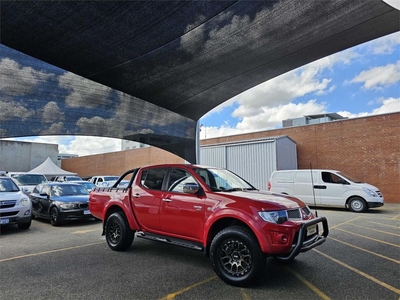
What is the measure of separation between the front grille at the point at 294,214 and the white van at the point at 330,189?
24.7 feet

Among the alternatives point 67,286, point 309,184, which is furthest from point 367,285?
point 309,184

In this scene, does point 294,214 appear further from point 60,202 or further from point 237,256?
point 60,202

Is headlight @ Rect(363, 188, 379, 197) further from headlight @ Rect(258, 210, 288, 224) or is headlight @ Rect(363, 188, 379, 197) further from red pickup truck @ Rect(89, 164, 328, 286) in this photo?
headlight @ Rect(258, 210, 288, 224)

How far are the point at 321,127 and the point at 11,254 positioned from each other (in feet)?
58.3

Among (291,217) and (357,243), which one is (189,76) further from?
(357,243)

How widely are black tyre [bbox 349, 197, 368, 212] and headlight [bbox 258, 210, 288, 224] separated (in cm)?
966

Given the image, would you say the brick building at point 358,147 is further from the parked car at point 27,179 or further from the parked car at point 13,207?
the parked car at point 13,207

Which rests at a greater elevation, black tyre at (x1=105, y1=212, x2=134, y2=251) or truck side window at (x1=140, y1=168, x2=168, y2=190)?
truck side window at (x1=140, y1=168, x2=168, y2=190)

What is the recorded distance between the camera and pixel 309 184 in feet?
42.5

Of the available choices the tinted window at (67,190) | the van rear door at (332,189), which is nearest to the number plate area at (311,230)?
the tinted window at (67,190)

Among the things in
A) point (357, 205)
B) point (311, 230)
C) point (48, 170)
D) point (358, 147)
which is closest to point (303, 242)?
point (311, 230)

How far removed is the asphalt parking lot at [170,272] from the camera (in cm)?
349

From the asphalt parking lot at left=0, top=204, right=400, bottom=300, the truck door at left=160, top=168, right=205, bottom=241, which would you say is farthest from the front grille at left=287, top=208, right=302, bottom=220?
the truck door at left=160, top=168, right=205, bottom=241

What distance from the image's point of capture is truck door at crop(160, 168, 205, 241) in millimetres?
4270
